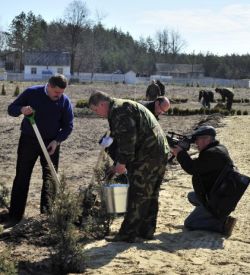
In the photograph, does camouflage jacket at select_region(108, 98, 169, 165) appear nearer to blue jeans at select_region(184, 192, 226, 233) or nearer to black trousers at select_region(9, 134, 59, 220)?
blue jeans at select_region(184, 192, 226, 233)

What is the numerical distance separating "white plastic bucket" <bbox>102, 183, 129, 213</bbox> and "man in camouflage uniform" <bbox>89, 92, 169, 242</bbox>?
80 millimetres

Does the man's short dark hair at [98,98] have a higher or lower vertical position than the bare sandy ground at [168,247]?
higher

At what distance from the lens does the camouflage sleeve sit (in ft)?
17.6

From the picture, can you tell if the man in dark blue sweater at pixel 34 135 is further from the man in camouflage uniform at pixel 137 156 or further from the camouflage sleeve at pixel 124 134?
the camouflage sleeve at pixel 124 134

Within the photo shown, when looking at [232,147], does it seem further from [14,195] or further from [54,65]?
[54,65]

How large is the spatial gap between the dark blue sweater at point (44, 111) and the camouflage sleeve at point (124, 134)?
4.68 feet

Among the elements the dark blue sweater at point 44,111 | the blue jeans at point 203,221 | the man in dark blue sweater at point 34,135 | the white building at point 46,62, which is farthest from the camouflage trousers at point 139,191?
the white building at point 46,62

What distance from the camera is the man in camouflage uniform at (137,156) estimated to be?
212 inches

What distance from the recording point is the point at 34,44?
100750mm

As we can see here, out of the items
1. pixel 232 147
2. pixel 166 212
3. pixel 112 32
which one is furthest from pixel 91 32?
pixel 166 212

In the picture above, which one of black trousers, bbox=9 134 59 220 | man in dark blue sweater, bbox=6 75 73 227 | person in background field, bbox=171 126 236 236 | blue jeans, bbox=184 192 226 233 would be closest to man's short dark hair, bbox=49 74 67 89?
man in dark blue sweater, bbox=6 75 73 227

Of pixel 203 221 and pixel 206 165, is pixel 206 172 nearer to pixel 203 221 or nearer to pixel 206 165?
pixel 206 165

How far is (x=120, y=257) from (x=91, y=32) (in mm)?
101317

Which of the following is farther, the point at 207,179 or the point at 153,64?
the point at 153,64
